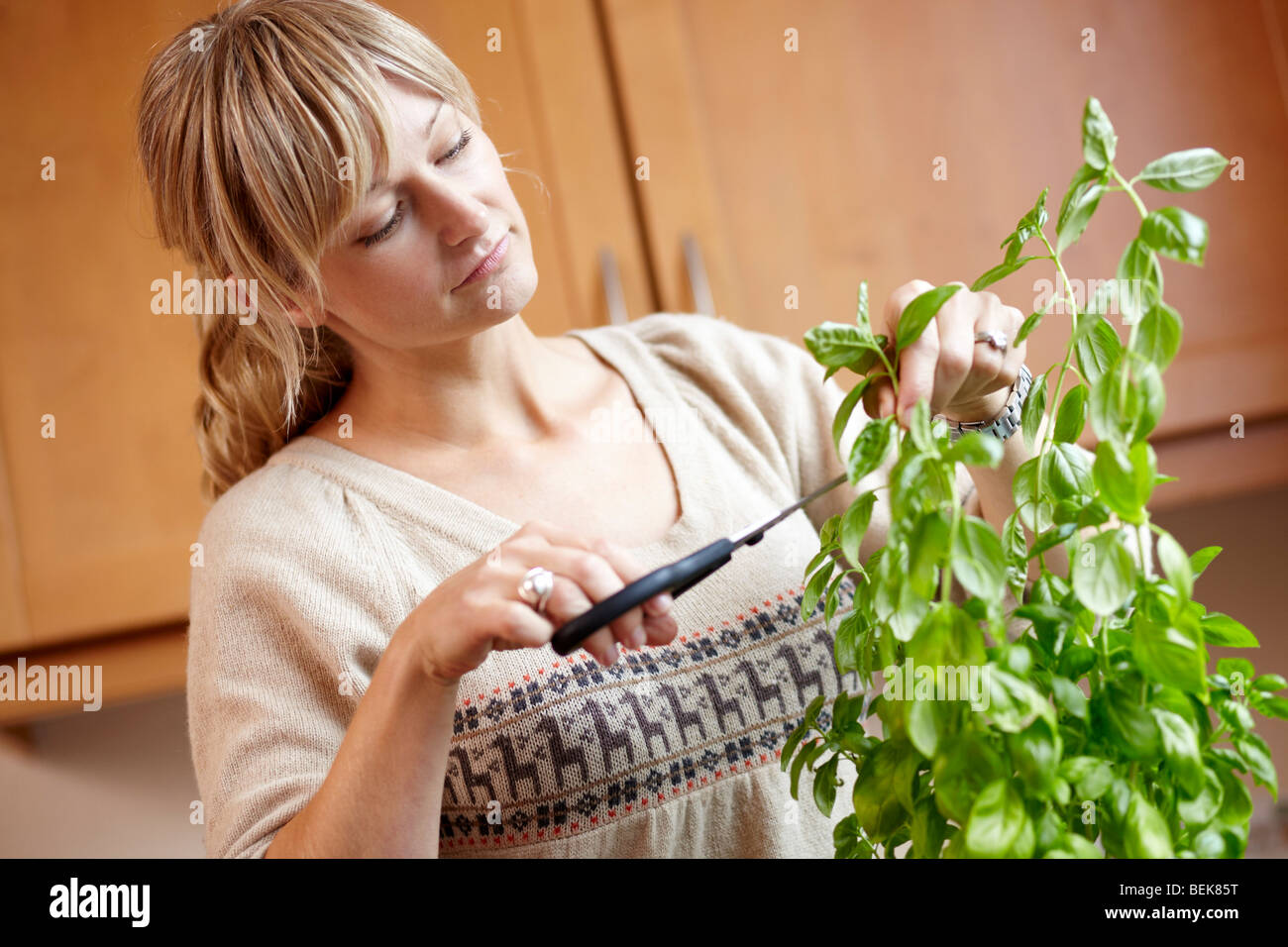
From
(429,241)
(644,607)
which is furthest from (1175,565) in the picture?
(429,241)

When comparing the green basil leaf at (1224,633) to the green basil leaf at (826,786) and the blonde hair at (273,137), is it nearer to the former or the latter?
the green basil leaf at (826,786)

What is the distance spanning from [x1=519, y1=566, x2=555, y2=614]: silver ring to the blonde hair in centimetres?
30

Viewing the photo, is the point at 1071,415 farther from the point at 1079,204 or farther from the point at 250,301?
the point at 250,301

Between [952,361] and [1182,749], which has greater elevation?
[952,361]

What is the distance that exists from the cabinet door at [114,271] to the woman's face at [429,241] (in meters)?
0.56

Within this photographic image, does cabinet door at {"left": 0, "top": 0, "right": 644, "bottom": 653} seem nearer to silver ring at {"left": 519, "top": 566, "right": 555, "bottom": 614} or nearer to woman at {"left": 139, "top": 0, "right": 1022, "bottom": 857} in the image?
woman at {"left": 139, "top": 0, "right": 1022, "bottom": 857}

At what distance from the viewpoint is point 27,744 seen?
5.24 ft

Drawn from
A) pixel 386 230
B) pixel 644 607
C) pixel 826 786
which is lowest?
pixel 826 786

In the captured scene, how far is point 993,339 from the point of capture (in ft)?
1.96

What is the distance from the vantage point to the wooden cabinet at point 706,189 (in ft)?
4.18

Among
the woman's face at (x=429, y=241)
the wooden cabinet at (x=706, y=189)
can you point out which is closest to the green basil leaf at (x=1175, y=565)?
the woman's face at (x=429, y=241)

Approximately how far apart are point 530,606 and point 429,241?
11.8 inches
